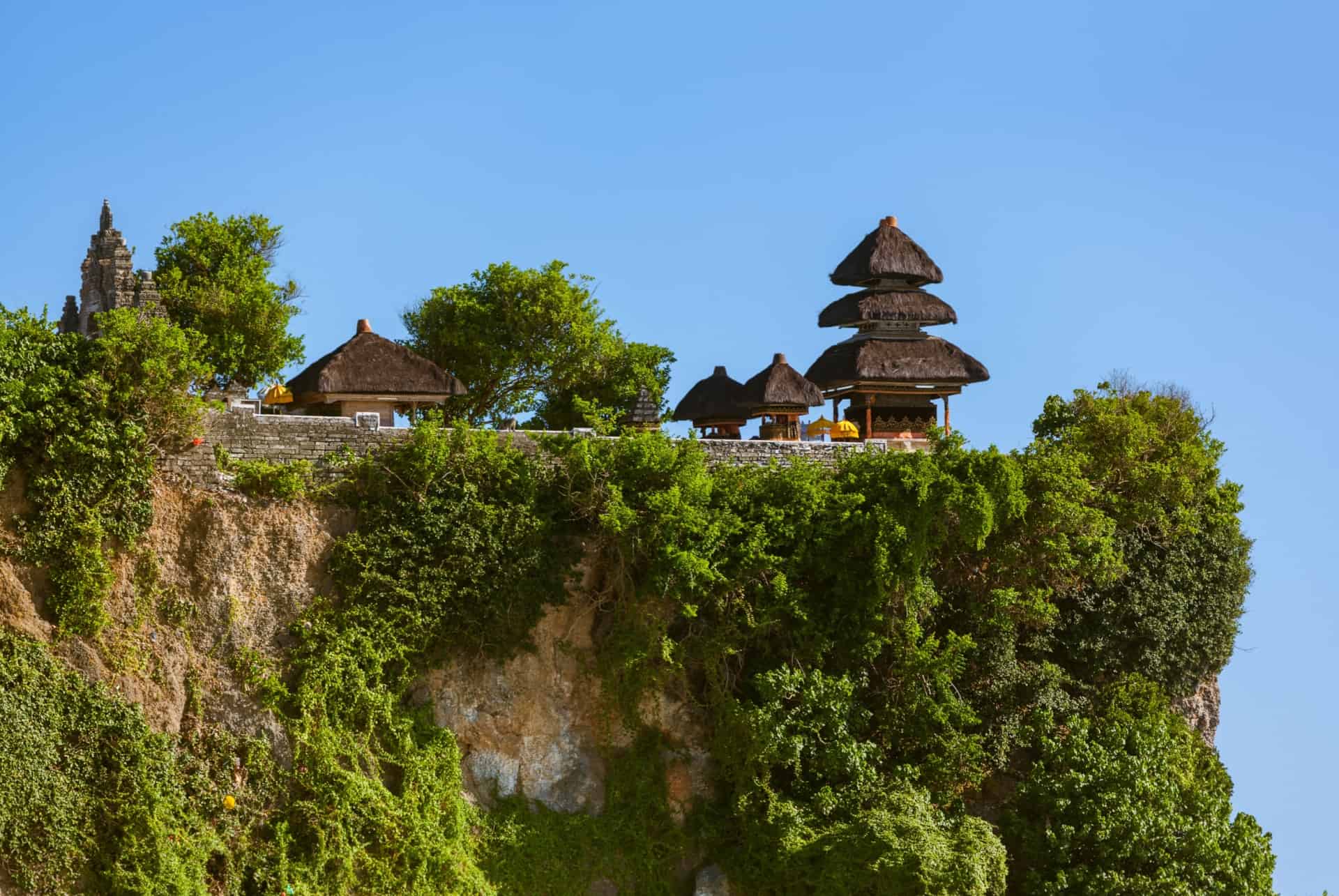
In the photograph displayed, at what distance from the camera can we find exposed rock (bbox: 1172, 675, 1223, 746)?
102 ft

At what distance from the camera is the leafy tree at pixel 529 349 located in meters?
34.9

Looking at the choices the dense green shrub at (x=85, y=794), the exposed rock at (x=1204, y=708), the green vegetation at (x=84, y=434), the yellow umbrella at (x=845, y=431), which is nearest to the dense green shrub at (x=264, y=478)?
the green vegetation at (x=84, y=434)

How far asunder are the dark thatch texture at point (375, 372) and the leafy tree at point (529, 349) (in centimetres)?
383

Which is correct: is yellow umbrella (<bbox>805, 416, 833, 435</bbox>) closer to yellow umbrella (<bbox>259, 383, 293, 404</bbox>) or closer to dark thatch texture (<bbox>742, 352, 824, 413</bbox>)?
dark thatch texture (<bbox>742, 352, 824, 413</bbox>)

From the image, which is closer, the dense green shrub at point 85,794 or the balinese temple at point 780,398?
the dense green shrub at point 85,794

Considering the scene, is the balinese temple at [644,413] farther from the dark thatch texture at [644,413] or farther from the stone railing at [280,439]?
the stone railing at [280,439]

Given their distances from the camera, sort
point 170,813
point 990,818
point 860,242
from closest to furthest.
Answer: point 170,813 < point 990,818 < point 860,242

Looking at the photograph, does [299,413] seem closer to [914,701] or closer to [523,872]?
[523,872]

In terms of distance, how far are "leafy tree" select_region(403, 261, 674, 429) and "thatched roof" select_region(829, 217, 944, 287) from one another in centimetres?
412

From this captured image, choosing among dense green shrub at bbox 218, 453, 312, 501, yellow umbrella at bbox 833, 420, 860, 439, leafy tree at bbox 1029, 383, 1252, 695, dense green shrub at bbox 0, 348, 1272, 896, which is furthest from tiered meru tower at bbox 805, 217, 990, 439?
dense green shrub at bbox 218, 453, 312, 501

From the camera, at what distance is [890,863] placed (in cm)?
2641

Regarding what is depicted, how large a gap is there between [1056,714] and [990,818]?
192cm

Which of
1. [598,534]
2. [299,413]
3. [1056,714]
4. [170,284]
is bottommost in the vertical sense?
[1056,714]

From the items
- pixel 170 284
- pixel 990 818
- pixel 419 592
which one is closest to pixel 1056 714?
pixel 990 818
